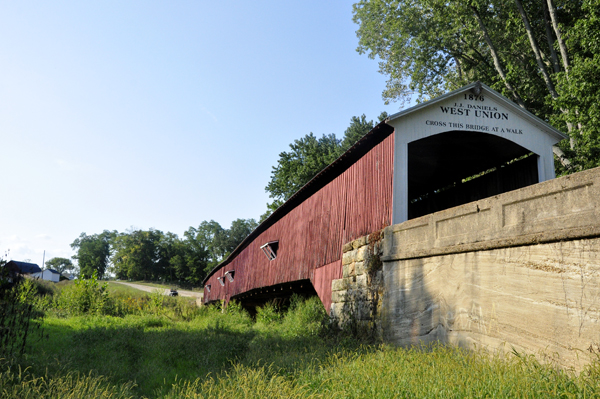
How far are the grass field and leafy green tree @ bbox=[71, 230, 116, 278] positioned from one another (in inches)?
3466

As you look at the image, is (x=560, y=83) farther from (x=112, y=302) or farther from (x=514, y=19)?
(x=112, y=302)

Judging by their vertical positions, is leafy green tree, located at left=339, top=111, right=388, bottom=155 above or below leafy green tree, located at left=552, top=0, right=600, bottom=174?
above

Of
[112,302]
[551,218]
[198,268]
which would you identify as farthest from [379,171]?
[198,268]

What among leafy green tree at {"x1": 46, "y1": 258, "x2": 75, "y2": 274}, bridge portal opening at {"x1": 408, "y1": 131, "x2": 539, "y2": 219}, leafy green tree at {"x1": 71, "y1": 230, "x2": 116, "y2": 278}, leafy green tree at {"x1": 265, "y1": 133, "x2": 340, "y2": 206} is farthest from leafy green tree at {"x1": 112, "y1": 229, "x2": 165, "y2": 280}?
bridge portal opening at {"x1": 408, "y1": 131, "x2": 539, "y2": 219}

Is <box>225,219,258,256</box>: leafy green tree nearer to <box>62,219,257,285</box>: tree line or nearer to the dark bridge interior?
<box>62,219,257,285</box>: tree line

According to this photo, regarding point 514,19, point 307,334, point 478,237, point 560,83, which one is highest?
point 514,19

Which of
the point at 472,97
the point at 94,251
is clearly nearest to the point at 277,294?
the point at 472,97

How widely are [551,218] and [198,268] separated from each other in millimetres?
77436

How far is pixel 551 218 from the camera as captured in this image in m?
5.12

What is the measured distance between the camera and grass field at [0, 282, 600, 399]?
4496 millimetres

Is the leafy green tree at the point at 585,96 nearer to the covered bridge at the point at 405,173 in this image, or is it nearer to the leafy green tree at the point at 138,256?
the covered bridge at the point at 405,173

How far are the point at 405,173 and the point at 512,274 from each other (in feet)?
12.6

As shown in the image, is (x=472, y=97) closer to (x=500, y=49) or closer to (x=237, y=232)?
(x=500, y=49)

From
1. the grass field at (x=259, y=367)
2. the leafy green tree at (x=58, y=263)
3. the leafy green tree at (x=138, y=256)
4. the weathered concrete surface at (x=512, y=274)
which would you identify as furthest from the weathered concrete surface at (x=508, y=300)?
the leafy green tree at (x=58, y=263)
